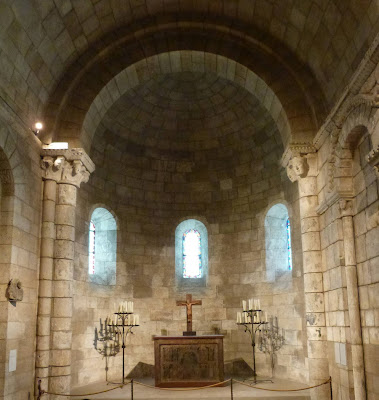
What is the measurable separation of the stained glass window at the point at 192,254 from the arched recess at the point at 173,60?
502 cm

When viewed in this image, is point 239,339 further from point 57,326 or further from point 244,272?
point 57,326

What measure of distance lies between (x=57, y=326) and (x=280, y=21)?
7.69 metres

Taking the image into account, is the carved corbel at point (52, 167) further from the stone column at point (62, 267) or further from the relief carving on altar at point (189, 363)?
the relief carving on altar at point (189, 363)

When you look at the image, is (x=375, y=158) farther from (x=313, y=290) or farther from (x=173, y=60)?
(x=173, y=60)

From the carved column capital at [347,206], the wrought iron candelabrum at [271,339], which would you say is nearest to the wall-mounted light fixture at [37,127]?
the carved column capital at [347,206]

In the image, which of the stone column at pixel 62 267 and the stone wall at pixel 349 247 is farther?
the stone column at pixel 62 267

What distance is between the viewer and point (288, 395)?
10305 millimetres

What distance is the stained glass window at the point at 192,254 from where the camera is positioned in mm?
14891

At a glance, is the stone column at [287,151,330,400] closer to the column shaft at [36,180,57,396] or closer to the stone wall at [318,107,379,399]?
the stone wall at [318,107,379,399]

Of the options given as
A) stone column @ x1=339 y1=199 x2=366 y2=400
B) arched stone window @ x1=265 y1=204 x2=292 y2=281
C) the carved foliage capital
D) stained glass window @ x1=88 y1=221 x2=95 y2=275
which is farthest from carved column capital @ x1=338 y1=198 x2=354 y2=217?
stained glass window @ x1=88 y1=221 x2=95 y2=275

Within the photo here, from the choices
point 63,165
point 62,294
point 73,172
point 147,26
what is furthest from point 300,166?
point 62,294

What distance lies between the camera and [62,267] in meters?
10.2

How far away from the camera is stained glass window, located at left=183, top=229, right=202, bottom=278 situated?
48.9 feet

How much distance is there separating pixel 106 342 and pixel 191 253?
3680 mm
